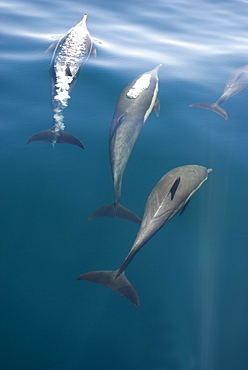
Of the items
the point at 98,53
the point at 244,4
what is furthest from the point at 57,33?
the point at 244,4

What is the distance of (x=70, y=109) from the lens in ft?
26.6

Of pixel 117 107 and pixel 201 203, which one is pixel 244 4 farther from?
pixel 201 203

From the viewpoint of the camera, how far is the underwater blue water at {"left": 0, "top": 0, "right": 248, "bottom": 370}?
4484mm

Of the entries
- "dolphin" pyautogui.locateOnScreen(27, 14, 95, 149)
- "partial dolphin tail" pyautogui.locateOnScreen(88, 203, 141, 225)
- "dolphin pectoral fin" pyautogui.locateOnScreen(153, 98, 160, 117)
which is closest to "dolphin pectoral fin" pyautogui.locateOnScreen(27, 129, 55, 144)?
"dolphin" pyautogui.locateOnScreen(27, 14, 95, 149)

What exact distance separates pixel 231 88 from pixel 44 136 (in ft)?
19.1

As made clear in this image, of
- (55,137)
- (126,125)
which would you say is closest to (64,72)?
(55,137)

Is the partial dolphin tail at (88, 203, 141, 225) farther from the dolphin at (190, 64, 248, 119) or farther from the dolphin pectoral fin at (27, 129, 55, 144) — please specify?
the dolphin at (190, 64, 248, 119)

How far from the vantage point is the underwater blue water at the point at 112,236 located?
4484 millimetres

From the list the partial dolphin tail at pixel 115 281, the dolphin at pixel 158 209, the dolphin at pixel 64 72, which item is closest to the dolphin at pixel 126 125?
the dolphin at pixel 158 209

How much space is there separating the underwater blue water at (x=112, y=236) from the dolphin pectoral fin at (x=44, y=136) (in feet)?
0.55

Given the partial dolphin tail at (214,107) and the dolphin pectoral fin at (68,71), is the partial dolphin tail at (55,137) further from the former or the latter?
the partial dolphin tail at (214,107)

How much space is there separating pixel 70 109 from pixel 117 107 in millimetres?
1273

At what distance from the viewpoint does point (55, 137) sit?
7.02 metres

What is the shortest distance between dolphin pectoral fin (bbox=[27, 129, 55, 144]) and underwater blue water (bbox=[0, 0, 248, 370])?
169mm
